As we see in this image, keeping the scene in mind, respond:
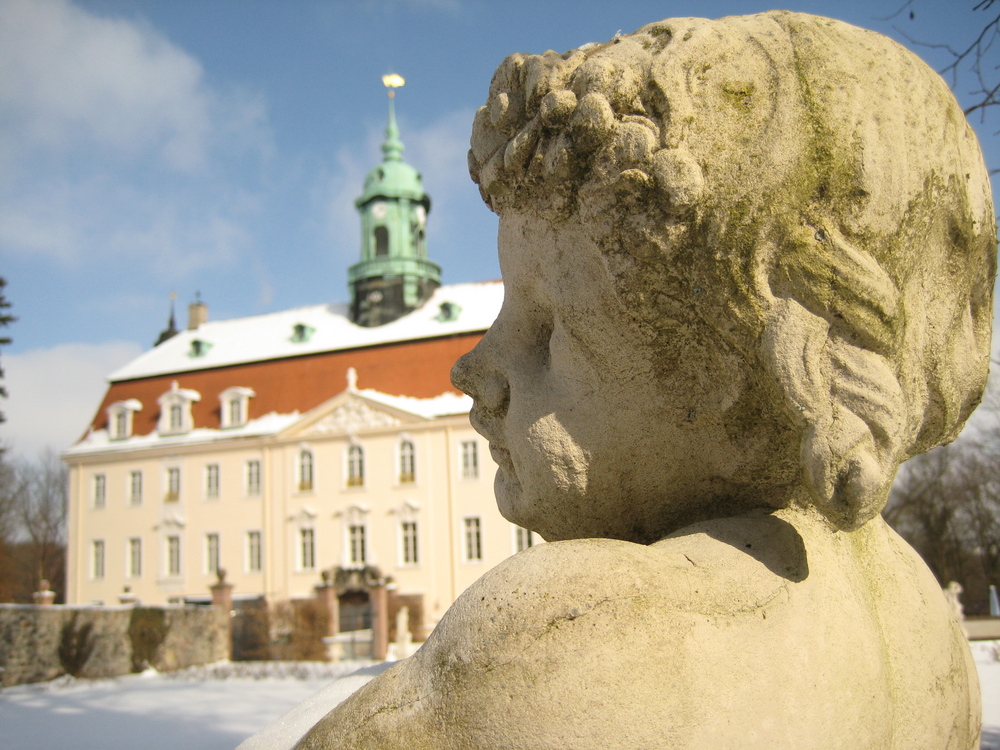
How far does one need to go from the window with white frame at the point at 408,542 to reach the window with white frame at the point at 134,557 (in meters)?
10.9

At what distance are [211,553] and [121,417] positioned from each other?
22.3 ft

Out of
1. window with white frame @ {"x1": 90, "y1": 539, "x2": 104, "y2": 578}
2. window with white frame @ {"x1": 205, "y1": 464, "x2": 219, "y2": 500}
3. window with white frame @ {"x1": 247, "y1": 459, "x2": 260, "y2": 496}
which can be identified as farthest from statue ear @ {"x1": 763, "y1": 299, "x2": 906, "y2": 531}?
window with white frame @ {"x1": 90, "y1": 539, "x2": 104, "y2": 578}

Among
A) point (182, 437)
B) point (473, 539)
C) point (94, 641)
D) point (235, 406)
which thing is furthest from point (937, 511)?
point (94, 641)

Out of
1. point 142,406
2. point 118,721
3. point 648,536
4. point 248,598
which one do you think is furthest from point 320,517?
point 648,536

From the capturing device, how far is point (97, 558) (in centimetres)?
3288

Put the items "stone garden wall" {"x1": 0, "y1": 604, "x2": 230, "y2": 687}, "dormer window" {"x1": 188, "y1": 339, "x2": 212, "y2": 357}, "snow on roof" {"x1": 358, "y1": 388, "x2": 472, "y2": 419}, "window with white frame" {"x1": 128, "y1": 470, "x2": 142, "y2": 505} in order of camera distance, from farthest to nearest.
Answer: "dormer window" {"x1": 188, "y1": 339, "x2": 212, "y2": 357} < "window with white frame" {"x1": 128, "y1": 470, "x2": 142, "y2": 505} < "snow on roof" {"x1": 358, "y1": 388, "x2": 472, "y2": 419} < "stone garden wall" {"x1": 0, "y1": 604, "x2": 230, "y2": 687}

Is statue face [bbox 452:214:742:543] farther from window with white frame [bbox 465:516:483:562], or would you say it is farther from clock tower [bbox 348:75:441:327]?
clock tower [bbox 348:75:441:327]

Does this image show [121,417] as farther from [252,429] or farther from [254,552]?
[254,552]

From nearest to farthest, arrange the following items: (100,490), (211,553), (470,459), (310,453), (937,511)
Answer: (470,459)
(310,453)
(211,553)
(100,490)
(937,511)

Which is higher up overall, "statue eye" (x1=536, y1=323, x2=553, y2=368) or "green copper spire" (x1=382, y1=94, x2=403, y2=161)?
"green copper spire" (x1=382, y1=94, x2=403, y2=161)

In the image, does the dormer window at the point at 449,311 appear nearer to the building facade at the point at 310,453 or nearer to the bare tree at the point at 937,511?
the building facade at the point at 310,453

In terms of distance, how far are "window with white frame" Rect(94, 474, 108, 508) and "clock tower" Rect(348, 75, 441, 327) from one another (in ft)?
37.4

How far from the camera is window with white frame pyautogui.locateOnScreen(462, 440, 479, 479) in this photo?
91.5ft

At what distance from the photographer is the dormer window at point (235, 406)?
31.3 m
